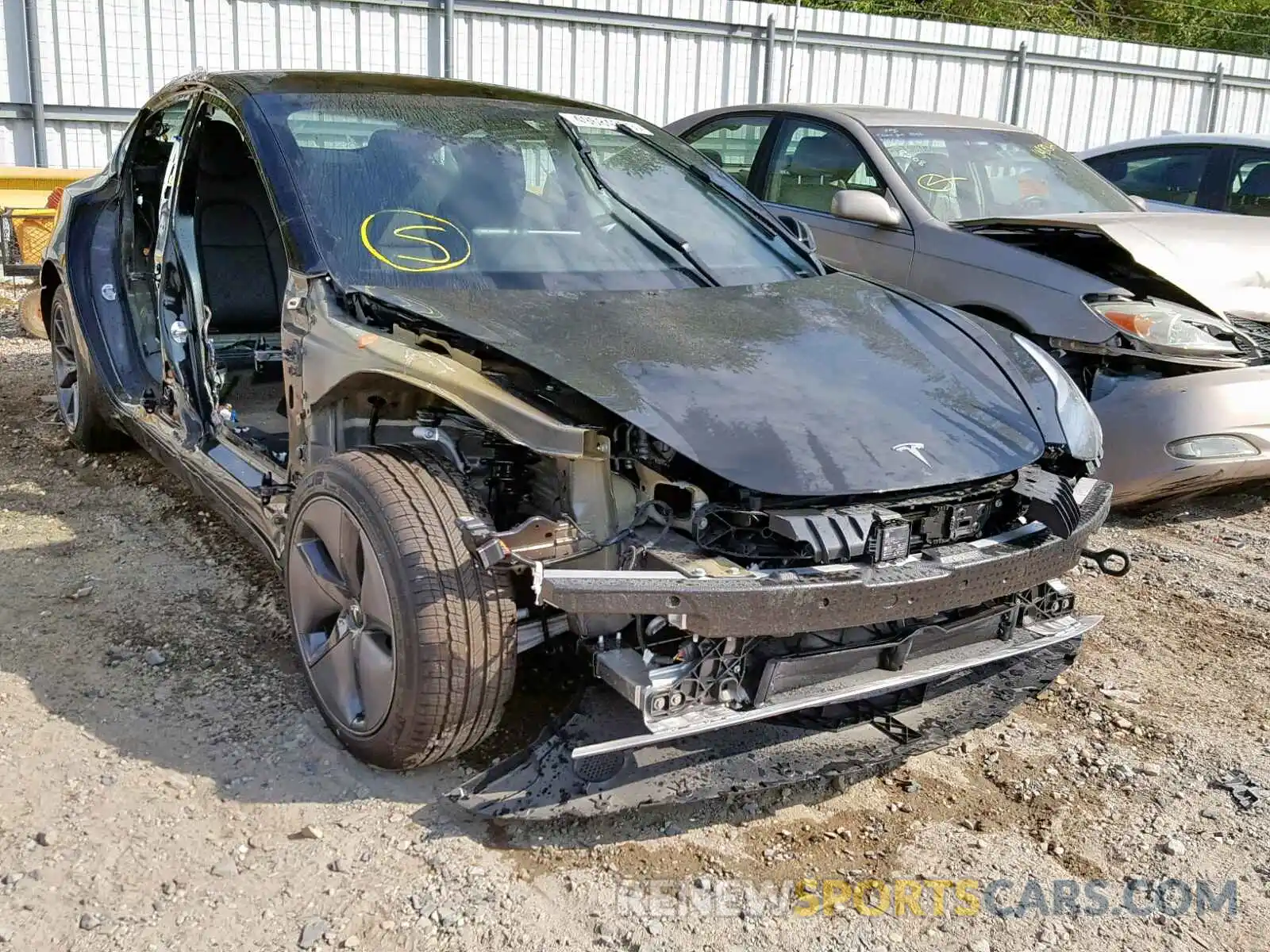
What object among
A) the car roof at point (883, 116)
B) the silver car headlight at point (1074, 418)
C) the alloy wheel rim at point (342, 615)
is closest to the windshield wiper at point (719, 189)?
the silver car headlight at point (1074, 418)

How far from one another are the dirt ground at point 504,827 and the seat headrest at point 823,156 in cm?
309

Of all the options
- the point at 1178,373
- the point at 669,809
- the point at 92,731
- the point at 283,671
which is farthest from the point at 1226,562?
the point at 92,731

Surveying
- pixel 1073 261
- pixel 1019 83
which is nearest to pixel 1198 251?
pixel 1073 261

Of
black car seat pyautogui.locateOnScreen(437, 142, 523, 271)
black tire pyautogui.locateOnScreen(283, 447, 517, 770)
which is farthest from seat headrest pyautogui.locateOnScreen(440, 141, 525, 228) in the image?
black tire pyautogui.locateOnScreen(283, 447, 517, 770)

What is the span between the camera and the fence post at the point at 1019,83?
44.9ft

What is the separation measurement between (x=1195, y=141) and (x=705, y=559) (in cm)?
648

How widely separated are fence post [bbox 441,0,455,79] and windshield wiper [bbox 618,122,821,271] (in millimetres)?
6621

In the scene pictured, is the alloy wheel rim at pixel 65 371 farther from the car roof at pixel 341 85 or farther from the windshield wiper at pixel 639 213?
the windshield wiper at pixel 639 213

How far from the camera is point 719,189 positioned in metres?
3.99

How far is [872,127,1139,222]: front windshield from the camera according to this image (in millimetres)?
5770

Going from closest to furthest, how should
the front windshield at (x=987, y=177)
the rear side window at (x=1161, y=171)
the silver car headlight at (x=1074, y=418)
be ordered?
the silver car headlight at (x=1074, y=418) → the front windshield at (x=987, y=177) → the rear side window at (x=1161, y=171)

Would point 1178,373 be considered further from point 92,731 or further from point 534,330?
point 92,731

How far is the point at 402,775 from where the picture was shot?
2.79 meters

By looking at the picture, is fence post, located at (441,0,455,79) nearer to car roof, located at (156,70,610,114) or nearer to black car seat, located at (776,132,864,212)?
black car seat, located at (776,132,864,212)
